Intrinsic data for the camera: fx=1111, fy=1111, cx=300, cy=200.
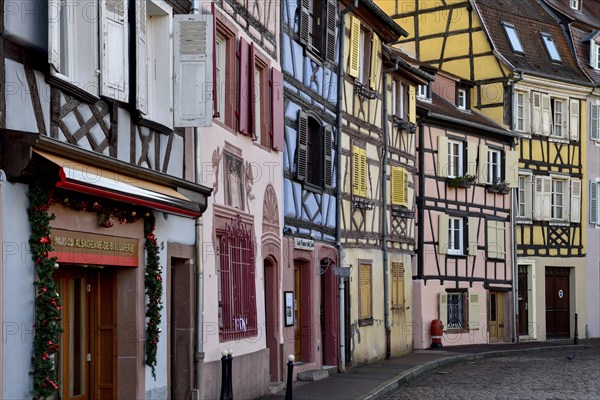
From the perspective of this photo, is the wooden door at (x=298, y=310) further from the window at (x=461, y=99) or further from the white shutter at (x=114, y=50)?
the window at (x=461, y=99)

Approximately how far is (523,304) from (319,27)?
1790cm

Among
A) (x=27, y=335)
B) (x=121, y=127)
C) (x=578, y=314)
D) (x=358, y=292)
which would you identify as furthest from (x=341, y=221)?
(x=578, y=314)

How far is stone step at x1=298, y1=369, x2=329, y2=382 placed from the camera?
19.5 m

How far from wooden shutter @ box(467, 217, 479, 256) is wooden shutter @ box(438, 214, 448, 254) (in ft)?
4.68

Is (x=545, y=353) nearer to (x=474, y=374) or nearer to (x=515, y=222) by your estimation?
(x=515, y=222)

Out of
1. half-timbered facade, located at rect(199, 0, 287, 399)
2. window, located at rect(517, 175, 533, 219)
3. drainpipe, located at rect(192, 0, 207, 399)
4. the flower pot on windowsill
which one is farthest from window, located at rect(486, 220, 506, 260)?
drainpipe, located at rect(192, 0, 207, 399)

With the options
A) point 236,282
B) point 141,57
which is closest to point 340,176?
point 236,282

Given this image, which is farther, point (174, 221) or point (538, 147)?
point (538, 147)

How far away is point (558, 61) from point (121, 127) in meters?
29.5

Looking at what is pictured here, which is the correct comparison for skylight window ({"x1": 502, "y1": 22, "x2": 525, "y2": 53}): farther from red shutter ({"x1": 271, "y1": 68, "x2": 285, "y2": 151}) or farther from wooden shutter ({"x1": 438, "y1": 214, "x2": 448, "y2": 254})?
red shutter ({"x1": 271, "y1": 68, "x2": 285, "y2": 151})

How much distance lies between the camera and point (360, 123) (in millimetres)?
24875

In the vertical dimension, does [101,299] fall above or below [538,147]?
below

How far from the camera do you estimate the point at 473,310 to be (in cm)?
3344

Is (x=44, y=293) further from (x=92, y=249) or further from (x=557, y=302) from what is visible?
(x=557, y=302)
